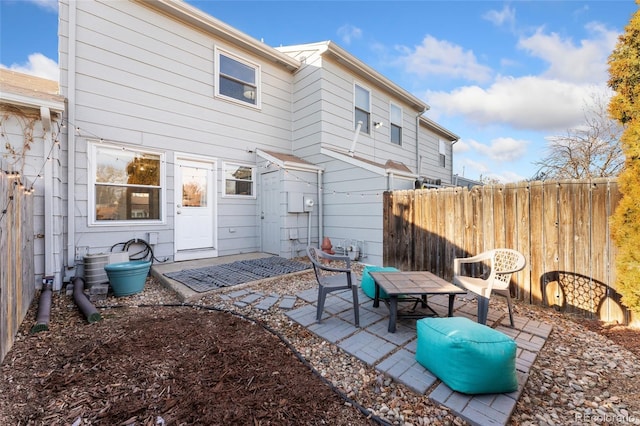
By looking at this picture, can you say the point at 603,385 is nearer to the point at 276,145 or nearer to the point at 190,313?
the point at 190,313

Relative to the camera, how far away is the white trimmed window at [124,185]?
15.4 ft

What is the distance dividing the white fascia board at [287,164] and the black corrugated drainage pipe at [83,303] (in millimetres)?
3979

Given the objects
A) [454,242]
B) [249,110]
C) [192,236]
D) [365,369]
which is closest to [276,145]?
[249,110]

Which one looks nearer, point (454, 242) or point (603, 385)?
point (603, 385)

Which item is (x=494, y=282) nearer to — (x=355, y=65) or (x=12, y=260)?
(x=12, y=260)

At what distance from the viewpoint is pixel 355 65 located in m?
7.16

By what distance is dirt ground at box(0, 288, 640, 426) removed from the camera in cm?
162

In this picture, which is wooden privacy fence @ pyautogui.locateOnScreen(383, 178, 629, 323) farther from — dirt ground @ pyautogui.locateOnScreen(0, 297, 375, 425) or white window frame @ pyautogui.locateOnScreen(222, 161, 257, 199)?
white window frame @ pyautogui.locateOnScreen(222, 161, 257, 199)

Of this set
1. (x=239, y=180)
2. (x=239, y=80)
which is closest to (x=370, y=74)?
(x=239, y=80)

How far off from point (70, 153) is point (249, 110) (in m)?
3.61

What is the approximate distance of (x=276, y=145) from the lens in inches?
280

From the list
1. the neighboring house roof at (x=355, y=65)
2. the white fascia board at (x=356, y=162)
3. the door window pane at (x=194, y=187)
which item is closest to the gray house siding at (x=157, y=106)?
the door window pane at (x=194, y=187)

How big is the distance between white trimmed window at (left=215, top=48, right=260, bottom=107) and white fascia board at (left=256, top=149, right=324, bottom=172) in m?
1.39

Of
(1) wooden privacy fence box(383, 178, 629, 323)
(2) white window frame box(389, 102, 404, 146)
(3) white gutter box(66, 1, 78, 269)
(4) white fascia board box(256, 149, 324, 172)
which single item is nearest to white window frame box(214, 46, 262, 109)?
(4) white fascia board box(256, 149, 324, 172)
